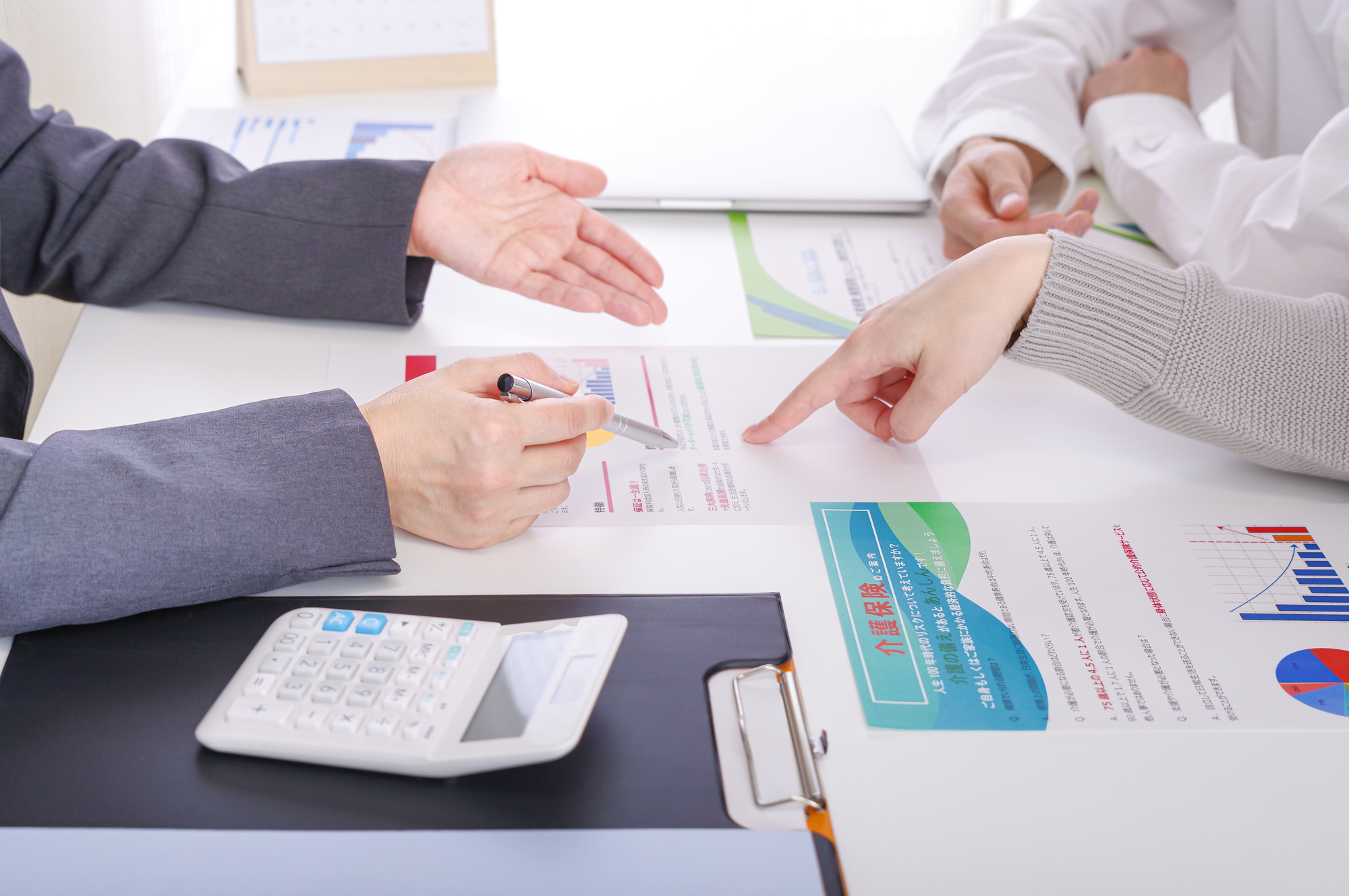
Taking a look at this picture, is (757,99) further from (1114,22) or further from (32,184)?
(32,184)

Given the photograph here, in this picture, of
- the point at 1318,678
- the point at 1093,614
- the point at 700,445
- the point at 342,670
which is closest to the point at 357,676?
the point at 342,670

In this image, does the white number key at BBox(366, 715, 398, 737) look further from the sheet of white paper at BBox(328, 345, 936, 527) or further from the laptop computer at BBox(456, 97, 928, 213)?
the laptop computer at BBox(456, 97, 928, 213)

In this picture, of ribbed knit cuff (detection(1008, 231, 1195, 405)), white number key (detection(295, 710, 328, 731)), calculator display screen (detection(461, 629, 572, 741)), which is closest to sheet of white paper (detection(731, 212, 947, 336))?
ribbed knit cuff (detection(1008, 231, 1195, 405))

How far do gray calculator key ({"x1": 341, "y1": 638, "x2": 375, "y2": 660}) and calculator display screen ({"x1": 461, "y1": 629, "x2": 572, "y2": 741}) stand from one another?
76 mm

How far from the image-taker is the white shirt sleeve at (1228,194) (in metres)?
0.89

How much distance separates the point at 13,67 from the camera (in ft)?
2.94

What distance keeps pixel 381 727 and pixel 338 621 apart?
0.30 feet

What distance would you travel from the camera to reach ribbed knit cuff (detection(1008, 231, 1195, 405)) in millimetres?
762

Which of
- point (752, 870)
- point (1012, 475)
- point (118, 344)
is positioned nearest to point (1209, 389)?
point (1012, 475)

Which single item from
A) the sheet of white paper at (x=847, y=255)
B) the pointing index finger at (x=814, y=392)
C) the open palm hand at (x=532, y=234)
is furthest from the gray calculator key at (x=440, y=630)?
the sheet of white paper at (x=847, y=255)

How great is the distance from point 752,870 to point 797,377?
49 centimetres

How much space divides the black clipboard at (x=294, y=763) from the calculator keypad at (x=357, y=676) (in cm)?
3

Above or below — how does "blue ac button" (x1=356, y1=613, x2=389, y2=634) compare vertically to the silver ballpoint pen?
below

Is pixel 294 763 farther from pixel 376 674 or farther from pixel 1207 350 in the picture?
pixel 1207 350
